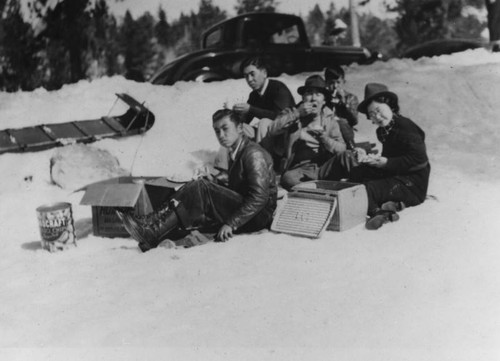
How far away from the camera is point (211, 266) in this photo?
2.62 meters

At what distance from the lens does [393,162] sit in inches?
124

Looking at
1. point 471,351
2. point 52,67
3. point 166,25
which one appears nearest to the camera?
point 471,351

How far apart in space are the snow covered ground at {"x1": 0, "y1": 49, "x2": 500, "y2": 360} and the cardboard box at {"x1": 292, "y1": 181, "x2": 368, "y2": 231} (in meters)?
0.08

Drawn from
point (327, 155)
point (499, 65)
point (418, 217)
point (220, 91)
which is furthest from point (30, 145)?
point (499, 65)

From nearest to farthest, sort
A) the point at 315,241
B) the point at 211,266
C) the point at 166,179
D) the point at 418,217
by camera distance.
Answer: the point at 211,266, the point at 315,241, the point at 418,217, the point at 166,179

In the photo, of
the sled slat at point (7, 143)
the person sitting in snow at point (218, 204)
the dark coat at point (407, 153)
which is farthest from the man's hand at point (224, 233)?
the sled slat at point (7, 143)

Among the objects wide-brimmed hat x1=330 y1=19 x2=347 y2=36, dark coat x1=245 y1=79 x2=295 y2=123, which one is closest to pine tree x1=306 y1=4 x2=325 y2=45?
wide-brimmed hat x1=330 y1=19 x2=347 y2=36

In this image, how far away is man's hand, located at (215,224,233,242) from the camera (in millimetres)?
2898

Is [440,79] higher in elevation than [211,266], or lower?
higher

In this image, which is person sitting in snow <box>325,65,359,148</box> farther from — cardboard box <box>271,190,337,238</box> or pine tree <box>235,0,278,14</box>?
cardboard box <box>271,190,337,238</box>

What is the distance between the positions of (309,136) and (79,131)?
2789 millimetres

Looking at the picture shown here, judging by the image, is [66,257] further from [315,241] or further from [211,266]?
[315,241]

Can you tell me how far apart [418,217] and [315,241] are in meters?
0.65

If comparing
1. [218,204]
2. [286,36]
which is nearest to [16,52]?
[286,36]
